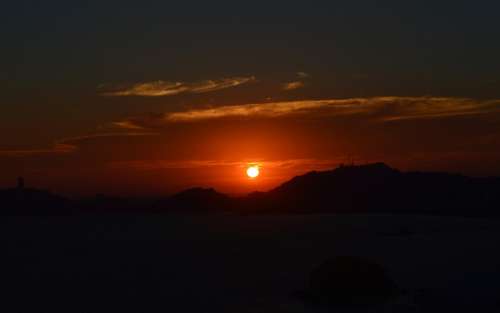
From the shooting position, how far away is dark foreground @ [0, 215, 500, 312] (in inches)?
726

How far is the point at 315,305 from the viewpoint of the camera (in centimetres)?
1823

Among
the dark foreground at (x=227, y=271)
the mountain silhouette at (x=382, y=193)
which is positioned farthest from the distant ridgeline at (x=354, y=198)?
the dark foreground at (x=227, y=271)

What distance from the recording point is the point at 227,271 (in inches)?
1011

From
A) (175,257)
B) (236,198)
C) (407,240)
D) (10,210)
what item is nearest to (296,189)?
(236,198)

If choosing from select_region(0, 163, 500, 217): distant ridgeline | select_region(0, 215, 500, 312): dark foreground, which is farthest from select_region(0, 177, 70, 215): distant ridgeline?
select_region(0, 215, 500, 312): dark foreground

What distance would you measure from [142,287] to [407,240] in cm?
2081

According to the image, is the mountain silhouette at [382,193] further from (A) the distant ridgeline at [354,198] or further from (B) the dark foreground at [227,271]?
(B) the dark foreground at [227,271]

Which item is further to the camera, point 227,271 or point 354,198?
point 354,198

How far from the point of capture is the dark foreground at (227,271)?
1844 cm

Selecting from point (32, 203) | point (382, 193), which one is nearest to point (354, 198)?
point (382, 193)

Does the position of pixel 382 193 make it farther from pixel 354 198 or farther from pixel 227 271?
pixel 227 271

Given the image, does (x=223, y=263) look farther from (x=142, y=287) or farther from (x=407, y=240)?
(x=407, y=240)

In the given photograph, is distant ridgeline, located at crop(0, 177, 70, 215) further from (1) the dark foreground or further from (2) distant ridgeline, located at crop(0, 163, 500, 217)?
(1) the dark foreground

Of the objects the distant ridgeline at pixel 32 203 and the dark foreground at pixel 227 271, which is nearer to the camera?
the dark foreground at pixel 227 271
